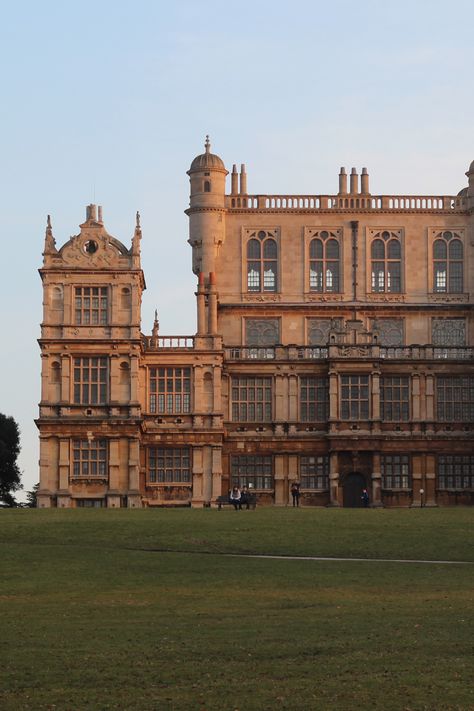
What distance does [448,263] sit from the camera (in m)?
92.4

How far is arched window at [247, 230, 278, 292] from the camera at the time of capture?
92312 millimetres

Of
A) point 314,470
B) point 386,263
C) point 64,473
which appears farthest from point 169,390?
point 386,263

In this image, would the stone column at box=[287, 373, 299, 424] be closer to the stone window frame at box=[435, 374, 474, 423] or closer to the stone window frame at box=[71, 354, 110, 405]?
the stone window frame at box=[435, 374, 474, 423]

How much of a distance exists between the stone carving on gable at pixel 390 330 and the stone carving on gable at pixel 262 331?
5501 millimetres

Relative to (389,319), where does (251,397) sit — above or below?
below

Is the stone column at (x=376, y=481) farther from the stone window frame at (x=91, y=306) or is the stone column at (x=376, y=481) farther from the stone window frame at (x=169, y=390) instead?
the stone window frame at (x=91, y=306)

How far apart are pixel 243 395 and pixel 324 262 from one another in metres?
10.5

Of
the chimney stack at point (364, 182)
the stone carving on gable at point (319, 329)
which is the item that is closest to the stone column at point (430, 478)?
the stone carving on gable at point (319, 329)

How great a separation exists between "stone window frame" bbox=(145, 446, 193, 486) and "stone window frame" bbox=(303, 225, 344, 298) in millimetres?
12948

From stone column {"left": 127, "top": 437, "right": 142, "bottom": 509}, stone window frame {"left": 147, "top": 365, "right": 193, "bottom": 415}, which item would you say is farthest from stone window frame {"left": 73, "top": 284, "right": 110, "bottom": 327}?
stone column {"left": 127, "top": 437, "right": 142, "bottom": 509}

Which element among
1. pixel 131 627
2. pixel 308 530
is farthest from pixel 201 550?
pixel 131 627

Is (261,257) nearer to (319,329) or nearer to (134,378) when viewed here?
(319,329)

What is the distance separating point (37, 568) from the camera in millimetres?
43250

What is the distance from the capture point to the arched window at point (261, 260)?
303 ft
